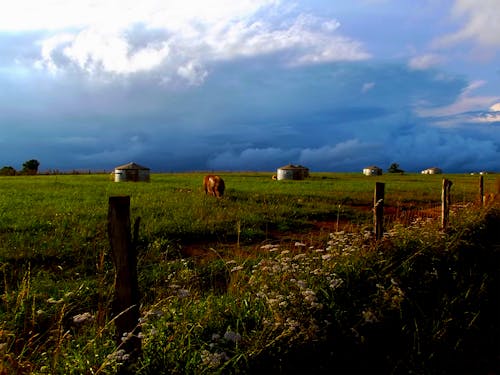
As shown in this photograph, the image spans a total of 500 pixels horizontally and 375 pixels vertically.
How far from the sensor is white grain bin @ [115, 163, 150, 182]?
3781 centimetres

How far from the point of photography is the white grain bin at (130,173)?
1489 inches

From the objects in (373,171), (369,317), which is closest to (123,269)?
(369,317)

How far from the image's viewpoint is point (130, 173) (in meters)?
37.9

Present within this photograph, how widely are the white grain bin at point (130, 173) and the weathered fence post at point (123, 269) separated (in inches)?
1361

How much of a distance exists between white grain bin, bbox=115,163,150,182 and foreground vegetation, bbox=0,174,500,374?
2659 centimetres

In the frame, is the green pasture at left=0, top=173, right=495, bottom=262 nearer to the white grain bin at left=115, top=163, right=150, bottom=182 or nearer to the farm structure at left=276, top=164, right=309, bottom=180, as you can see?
the white grain bin at left=115, top=163, right=150, bottom=182

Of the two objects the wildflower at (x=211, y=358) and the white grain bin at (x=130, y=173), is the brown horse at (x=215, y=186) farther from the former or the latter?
the white grain bin at (x=130, y=173)

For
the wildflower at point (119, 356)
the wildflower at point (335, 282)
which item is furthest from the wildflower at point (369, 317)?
the wildflower at point (119, 356)

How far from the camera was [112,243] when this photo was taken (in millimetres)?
3990

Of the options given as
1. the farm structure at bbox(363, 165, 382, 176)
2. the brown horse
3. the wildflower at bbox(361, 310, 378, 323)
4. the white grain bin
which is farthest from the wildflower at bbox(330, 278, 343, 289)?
the farm structure at bbox(363, 165, 382, 176)

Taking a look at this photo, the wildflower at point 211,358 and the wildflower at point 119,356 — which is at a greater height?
the wildflower at point 119,356

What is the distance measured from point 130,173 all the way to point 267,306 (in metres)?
34.6

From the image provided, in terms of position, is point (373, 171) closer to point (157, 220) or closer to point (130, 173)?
point (130, 173)

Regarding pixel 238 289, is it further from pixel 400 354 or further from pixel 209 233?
pixel 209 233
